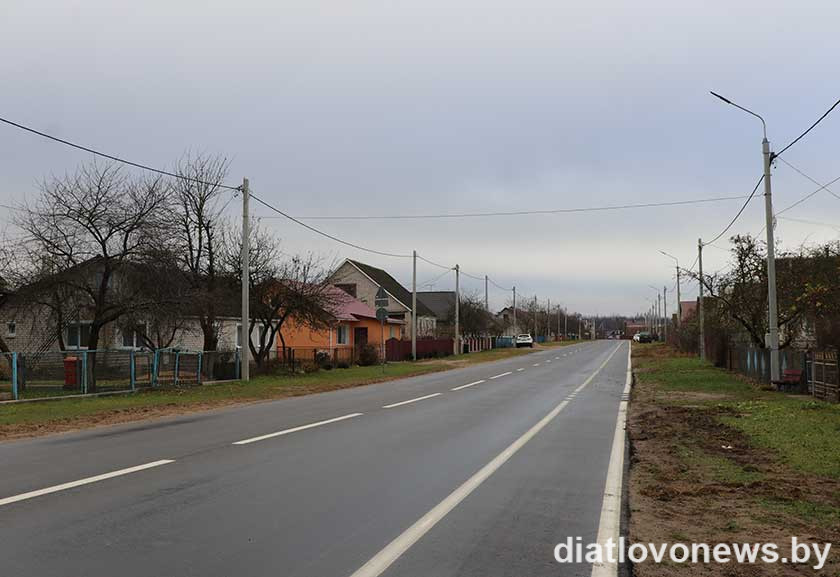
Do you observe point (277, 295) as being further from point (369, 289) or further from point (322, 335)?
point (369, 289)

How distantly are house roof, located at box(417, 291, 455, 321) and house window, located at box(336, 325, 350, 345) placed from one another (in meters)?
40.4

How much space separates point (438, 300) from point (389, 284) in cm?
2086

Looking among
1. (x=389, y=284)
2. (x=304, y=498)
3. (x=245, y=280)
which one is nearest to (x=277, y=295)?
(x=245, y=280)

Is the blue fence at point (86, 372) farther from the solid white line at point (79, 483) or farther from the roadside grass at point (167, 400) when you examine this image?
the solid white line at point (79, 483)

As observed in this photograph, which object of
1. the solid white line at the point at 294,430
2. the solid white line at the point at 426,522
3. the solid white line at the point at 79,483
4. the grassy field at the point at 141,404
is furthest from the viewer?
the grassy field at the point at 141,404

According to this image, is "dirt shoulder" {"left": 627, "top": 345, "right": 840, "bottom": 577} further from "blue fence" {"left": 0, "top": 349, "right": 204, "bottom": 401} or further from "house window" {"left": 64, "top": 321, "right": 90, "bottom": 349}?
"house window" {"left": 64, "top": 321, "right": 90, "bottom": 349}

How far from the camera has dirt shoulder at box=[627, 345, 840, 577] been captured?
595 cm

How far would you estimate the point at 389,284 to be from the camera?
79000mm

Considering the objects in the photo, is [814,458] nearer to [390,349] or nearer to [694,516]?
[694,516]

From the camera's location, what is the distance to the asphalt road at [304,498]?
5.26 m

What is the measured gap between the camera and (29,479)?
8219 mm

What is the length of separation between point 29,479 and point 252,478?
250 cm

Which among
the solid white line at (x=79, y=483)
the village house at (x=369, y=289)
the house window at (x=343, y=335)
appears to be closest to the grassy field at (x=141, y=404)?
the solid white line at (x=79, y=483)

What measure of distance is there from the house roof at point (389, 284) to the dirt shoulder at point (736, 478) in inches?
2293
